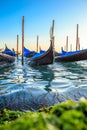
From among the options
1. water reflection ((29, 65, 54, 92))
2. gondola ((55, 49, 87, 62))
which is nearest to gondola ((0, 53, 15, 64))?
gondola ((55, 49, 87, 62))

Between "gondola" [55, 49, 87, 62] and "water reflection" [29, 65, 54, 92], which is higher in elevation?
"gondola" [55, 49, 87, 62]

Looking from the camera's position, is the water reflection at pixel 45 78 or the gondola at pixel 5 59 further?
the gondola at pixel 5 59

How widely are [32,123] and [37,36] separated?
149ft

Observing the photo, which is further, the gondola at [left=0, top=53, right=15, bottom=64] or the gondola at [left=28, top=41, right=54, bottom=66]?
the gondola at [left=0, top=53, right=15, bottom=64]

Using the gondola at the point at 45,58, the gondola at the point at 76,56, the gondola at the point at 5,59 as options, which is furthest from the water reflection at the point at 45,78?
the gondola at the point at 5,59

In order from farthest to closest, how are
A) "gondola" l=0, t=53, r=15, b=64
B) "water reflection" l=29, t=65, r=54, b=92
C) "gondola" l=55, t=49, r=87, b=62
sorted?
1. "gondola" l=0, t=53, r=15, b=64
2. "gondola" l=55, t=49, r=87, b=62
3. "water reflection" l=29, t=65, r=54, b=92

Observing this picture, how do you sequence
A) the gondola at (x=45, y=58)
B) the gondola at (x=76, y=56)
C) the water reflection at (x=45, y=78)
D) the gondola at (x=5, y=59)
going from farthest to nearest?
the gondola at (x=5, y=59) → the gondola at (x=76, y=56) → the gondola at (x=45, y=58) → the water reflection at (x=45, y=78)

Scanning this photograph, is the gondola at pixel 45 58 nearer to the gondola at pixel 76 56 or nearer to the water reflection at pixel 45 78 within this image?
the gondola at pixel 76 56

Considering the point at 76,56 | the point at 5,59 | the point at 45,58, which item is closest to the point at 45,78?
the point at 45,58

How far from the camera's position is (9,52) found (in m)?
41.6

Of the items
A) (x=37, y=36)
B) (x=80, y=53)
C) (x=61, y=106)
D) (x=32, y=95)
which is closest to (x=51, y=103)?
(x=32, y=95)

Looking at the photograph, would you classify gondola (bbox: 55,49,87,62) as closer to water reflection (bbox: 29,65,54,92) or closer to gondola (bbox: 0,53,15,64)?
gondola (bbox: 0,53,15,64)

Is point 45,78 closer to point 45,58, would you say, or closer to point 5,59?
point 45,58

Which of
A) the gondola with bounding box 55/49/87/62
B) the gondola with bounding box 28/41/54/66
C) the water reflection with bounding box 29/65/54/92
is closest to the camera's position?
the water reflection with bounding box 29/65/54/92
